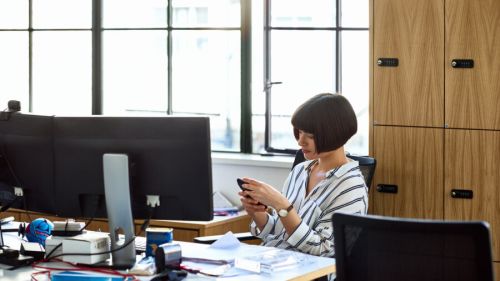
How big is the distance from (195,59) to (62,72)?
3.46 ft

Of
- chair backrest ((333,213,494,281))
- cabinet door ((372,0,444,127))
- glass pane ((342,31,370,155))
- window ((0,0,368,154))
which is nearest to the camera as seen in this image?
chair backrest ((333,213,494,281))

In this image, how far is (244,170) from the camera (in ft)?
17.5

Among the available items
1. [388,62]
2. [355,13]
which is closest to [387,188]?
[388,62]

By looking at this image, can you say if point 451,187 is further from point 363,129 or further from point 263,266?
point 263,266

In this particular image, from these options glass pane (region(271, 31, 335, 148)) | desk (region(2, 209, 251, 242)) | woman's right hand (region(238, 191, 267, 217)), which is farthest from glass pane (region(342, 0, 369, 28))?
woman's right hand (region(238, 191, 267, 217))

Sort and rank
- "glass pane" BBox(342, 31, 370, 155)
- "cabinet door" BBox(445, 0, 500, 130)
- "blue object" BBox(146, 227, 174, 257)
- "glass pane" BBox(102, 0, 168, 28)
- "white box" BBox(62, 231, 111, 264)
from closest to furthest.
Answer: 1. "white box" BBox(62, 231, 111, 264)
2. "blue object" BBox(146, 227, 174, 257)
3. "cabinet door" BBox(445, 0, 500, 130)
4. "glass pane" BBox(342, 31, 370, 155)
5. "glass pane" BBox(102, 0, 168, 28)

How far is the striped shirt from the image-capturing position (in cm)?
325

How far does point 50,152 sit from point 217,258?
2.28 feet

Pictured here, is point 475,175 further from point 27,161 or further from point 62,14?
point 62,14

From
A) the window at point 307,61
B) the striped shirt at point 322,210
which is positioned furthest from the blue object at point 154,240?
the window at point 307,61

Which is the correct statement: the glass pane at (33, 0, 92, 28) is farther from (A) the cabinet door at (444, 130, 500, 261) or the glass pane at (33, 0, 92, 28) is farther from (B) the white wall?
(A) the cabinet door at (444, 130, 500, 261)

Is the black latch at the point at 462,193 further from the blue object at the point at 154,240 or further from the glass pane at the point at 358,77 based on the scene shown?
the blue object at the point at 154,240

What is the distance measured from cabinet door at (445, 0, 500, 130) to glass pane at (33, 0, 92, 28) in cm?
264

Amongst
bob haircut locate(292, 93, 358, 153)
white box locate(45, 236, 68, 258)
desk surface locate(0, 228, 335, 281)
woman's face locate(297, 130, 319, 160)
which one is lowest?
desk surface locate(0, 228, 335, 281)
